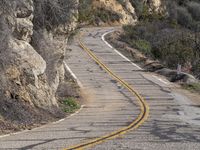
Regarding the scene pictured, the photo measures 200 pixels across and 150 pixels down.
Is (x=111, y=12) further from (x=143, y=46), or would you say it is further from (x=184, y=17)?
(x=143, y=46)

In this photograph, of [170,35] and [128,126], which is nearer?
[128,126]

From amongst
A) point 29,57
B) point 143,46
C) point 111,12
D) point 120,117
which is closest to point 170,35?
point 143,46

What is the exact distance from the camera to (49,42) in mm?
22359

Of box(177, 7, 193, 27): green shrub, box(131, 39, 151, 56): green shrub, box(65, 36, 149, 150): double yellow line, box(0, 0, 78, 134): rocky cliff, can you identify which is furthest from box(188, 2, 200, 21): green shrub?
box(0, 0, 78, 134): rocky cliff

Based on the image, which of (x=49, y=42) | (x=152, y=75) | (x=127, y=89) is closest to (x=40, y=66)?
(x=49, y=42)

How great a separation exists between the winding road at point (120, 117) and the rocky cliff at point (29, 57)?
3.51 ft

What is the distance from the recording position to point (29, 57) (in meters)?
18.7

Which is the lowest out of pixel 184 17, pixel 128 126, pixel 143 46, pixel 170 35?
pixel 184 17

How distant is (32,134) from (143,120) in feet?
15.9

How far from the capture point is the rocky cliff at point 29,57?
1671 centimetres

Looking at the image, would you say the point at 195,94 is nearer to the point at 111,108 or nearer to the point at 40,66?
the point at 111,108

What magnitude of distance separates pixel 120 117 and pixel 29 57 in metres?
3.78

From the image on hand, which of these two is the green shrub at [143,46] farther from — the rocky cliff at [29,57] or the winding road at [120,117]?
the rocky cliff at [29,57]

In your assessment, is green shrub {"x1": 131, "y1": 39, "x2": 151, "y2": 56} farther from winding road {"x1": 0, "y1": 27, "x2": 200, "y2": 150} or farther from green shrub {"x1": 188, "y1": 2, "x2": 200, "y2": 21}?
green shrub {"x1": 188, "y1": 2, "x2": 200, "y2": 21}
